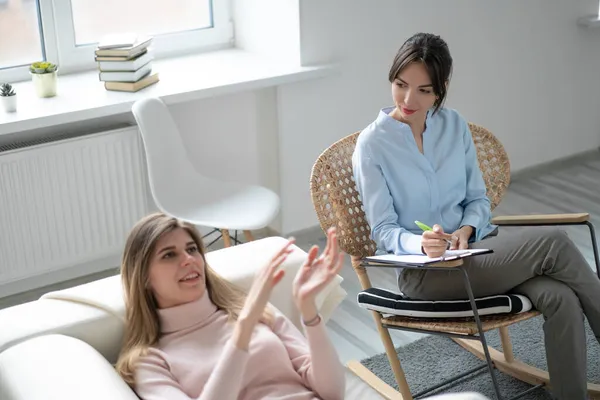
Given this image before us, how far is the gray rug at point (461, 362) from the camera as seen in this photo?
9.29 feet

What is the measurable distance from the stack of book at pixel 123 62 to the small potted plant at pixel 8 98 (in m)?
0.37

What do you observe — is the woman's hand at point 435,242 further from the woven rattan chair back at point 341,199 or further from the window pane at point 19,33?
the window pane at point 19,33

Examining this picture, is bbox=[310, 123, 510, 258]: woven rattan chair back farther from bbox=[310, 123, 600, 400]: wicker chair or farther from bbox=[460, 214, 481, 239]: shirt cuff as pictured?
bbox=[460, 214, 481, 239]: shirt cuff

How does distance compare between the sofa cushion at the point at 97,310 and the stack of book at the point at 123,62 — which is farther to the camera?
the stack of book at the point at 123,62

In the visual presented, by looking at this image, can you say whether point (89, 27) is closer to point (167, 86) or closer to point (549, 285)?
point (167, 86)

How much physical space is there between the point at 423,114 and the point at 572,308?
2.32 feet

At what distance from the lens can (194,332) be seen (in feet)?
6.89

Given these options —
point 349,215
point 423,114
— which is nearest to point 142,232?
point 349,215

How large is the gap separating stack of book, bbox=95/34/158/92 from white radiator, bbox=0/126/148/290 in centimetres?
18

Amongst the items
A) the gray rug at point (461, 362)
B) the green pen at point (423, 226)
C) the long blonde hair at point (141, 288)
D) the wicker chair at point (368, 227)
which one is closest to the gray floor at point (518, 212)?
the gray rug at point (461, 362)

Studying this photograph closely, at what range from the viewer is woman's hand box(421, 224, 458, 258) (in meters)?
2.43

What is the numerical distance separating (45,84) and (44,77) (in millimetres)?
31

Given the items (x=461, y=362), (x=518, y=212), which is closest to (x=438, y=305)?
(x=461, y=362)

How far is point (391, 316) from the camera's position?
260 centimetres
